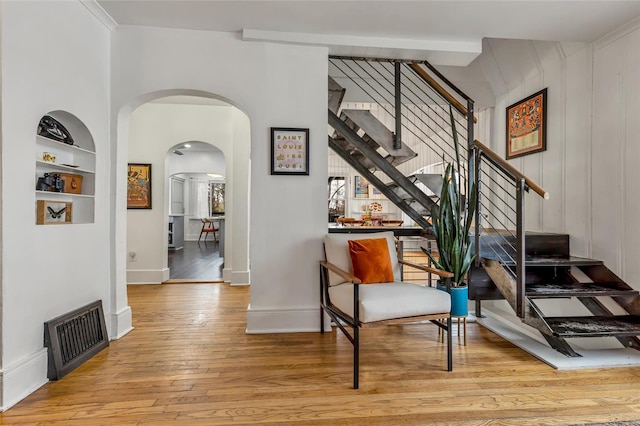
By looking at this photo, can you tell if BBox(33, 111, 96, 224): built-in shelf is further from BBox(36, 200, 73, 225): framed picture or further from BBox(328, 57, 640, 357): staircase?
BBox(328, 57, 640, 357): staircase

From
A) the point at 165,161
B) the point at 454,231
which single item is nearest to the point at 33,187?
the point at 454,231

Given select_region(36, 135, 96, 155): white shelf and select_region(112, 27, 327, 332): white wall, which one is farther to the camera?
select_region(112, 27, 327, 332): white wall

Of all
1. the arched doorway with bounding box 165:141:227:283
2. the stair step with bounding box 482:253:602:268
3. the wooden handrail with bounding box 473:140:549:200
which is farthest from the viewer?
the arched doorway with bounding box 165:141:227:283

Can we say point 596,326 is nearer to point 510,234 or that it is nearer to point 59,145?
point 510,234

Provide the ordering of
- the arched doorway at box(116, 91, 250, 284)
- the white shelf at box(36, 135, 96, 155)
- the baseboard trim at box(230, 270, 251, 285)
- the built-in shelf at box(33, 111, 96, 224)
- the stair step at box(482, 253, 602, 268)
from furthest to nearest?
the arched doorway at box(116, 91, 250, 284) → the baseboard trim at box(230, 270, 251, 285) → the stair step at box(482, 253, 602, 268) → the built-in shelf at box(33, 111, 96, 224) → the white shelf at box(36, 135, 96, 155)

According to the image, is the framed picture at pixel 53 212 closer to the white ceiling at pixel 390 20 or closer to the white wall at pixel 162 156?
the white ceiling at pixel 390 20

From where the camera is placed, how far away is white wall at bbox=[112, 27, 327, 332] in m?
2.70

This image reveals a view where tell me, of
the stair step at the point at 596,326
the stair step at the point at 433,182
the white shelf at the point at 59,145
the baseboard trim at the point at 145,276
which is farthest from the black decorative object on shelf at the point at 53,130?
the stair step at the point at 596,326

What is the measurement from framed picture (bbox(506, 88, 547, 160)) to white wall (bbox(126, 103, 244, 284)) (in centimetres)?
350

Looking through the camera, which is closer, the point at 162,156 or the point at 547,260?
the point at 547,260

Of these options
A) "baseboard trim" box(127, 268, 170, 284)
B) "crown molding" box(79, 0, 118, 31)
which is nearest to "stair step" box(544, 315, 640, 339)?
"crown molding" box(79, 0, 118, 31)

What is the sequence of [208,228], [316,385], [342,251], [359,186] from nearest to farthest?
[316,385], [342,251], [359,186], [208,228]

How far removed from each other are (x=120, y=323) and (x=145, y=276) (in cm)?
221

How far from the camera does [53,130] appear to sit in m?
2.15
